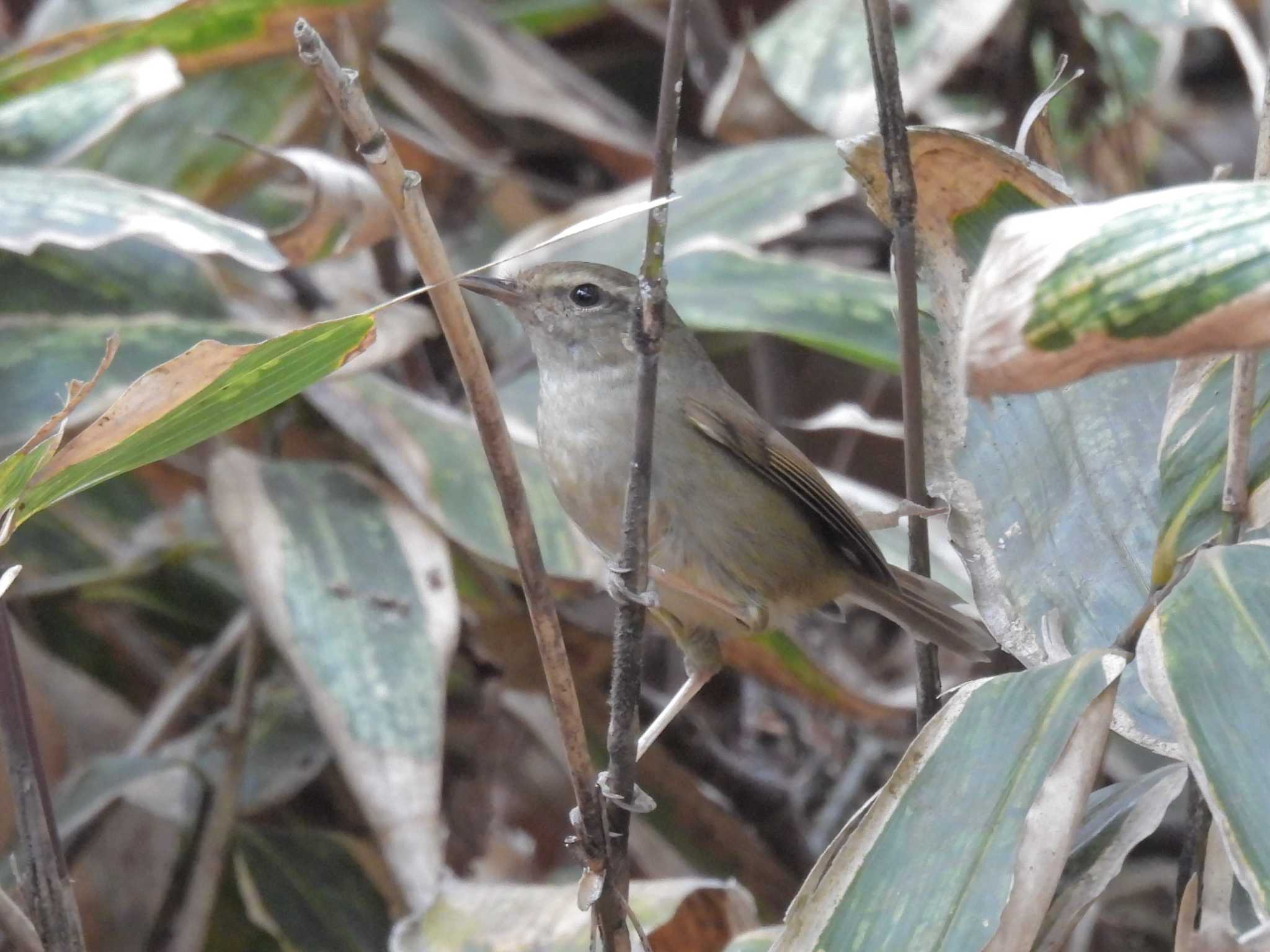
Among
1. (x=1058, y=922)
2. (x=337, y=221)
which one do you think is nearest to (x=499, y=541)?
(x=337, y=221)

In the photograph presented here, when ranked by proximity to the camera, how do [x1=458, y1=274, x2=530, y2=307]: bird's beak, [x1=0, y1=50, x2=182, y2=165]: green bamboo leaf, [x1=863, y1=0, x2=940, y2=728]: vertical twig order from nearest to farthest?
[x1=863, y1=0, x2=940, y2=728]: vertical twig, [x1=458, y1=274, x2=530, y2=307]: bird's beak, [x1=0, y1=50, x2=182, y2=165]: green bamboo leaf

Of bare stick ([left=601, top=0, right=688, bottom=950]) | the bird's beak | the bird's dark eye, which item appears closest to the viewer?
bare stick ([left=601, top=0, right=688, bottom=950])

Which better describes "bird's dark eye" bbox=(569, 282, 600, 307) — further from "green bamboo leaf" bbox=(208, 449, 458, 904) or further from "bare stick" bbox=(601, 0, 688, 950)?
"bare stick" bbox=(601, 0, 688, 950)

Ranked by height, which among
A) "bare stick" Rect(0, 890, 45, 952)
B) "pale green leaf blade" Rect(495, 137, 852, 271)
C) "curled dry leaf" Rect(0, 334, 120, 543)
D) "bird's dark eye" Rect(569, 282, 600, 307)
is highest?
"pale green leaf blade" Rect(495, 137, 852, 271)

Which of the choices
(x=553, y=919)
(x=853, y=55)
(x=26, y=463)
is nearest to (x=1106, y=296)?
(x=26, y=463)

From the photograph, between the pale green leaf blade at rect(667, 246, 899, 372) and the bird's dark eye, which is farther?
the pale green leaf blade at rect(667, 246, 899, 372)

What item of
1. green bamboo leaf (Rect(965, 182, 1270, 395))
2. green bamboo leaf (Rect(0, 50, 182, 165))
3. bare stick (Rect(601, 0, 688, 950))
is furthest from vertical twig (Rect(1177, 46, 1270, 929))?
green bamboo leaf (Rect(0, 50, 182, 165))

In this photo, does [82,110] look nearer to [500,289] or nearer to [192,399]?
[500,289]
